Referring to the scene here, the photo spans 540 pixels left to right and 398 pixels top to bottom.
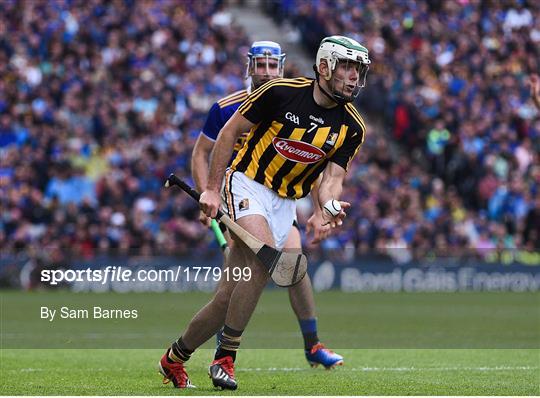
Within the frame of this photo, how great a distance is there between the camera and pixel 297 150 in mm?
9195

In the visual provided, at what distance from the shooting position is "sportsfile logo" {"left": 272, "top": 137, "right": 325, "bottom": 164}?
9.16m

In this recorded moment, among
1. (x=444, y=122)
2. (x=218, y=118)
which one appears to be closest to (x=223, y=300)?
(x=218, y=118)

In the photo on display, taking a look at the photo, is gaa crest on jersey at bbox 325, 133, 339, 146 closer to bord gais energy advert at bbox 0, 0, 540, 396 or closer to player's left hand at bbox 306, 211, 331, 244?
bord gais energy advert at bbox 0, 0, 540, 396

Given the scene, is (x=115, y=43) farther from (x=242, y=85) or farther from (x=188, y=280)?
(x=188, y=280)

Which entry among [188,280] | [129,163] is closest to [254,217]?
[188,280]

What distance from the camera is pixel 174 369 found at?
9367 millimetres

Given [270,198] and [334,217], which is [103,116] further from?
[334,217]

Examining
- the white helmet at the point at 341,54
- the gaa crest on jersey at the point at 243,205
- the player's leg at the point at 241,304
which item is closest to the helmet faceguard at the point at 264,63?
the white helmet at the point at 341,54

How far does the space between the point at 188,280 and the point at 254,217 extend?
1257 cm

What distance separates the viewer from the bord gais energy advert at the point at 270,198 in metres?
9.27

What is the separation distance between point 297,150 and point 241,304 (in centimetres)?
120

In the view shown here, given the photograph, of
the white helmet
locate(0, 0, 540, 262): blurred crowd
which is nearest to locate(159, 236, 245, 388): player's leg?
the white helmet

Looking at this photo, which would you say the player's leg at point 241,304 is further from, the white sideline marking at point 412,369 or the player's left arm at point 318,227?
the white sideline marking at point 412,369

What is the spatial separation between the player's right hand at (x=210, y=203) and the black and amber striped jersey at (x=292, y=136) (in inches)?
19.3
